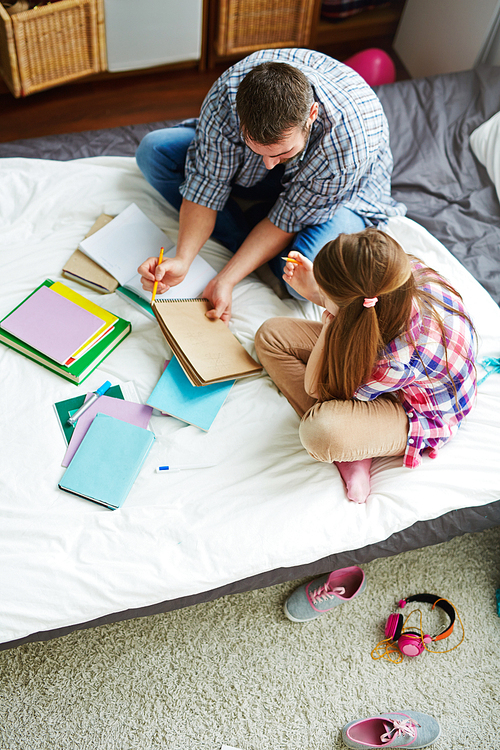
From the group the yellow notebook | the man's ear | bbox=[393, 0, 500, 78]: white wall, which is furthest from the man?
bbox=[393, 0, 500, 78]: white wall

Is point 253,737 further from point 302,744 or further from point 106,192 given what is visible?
point 106,192

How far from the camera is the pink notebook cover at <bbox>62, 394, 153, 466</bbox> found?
1181 mm

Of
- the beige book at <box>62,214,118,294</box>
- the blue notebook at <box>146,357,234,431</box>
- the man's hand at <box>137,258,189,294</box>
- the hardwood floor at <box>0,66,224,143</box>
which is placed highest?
the man's hand at <box>137,258,189,294</box>

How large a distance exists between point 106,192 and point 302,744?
1.38 m

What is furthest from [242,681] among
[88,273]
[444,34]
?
[444,34]

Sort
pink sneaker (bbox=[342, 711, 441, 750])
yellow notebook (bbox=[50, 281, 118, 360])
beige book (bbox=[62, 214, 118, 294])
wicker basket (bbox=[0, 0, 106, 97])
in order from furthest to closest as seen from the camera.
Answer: wicker basket (bbox=[0, 0, 106, 97])
beige book (bbox=[62, 214, 118, 294])
yellow notebook (bbox=[50, 281, 118, 360])
pink sneaker (bbox=[342, 711, 441, 750])

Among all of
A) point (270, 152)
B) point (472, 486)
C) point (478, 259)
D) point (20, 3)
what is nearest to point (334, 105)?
point (270, 152)

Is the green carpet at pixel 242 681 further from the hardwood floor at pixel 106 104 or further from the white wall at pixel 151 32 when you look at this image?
the white wall at pixel 151 32

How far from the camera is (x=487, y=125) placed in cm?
167

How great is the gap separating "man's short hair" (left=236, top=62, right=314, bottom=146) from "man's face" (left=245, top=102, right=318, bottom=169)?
1 centimetres

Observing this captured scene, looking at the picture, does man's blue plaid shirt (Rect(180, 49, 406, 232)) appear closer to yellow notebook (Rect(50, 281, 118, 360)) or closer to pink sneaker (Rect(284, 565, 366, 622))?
yellow notebook (Rect(50, 281, 118, 360))

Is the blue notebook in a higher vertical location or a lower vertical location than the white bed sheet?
higher

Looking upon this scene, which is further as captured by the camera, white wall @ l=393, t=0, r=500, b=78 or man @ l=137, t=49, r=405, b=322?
white wall @ l=393, t=0, r=500, b=78

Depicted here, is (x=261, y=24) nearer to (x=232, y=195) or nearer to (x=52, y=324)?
(x=232, y=195)
